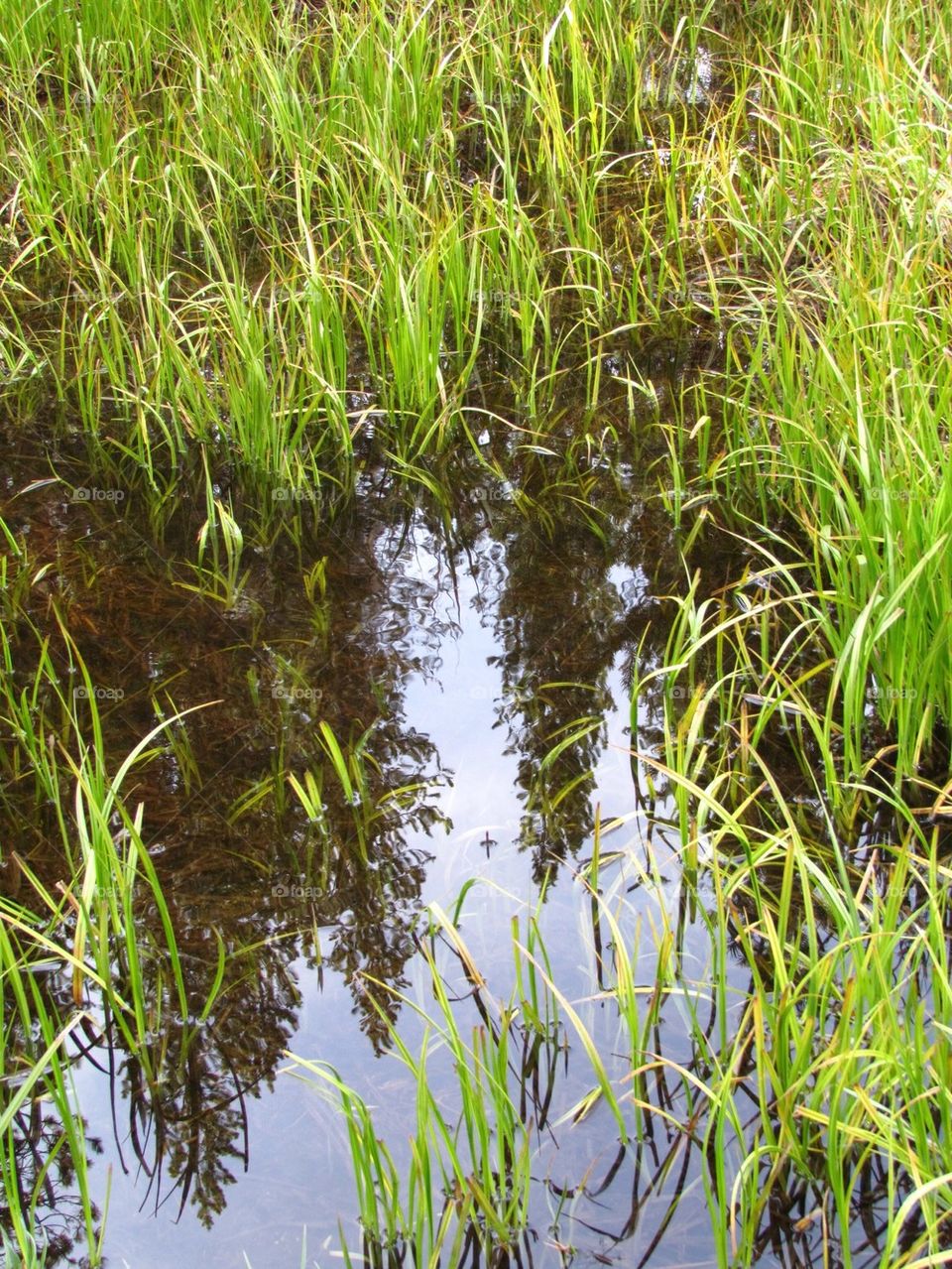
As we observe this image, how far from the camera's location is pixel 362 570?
3014 mm

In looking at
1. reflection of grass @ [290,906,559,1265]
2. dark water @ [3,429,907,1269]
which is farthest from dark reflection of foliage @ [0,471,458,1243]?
reflection of grass @ [290,906,559,1265]

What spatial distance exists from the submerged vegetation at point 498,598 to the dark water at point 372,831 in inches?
0.4

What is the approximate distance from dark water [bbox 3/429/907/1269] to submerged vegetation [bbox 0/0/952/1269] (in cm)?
1

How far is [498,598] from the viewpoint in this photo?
2.91 metres

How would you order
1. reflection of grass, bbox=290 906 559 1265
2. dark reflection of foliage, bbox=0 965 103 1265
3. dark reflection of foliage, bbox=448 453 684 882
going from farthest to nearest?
dark reflection of foliage, bbox=448 453 684 882
dark reflection of foliage, bbox=0 965 103 1265
reflection of grass, bbox=290 906 559 1265

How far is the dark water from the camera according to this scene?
176cm

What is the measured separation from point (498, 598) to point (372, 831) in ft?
2.61

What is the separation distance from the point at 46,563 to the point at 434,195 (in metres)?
1.77

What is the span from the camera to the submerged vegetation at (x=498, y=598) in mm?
1745

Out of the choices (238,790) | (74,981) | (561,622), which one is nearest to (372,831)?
(238,790)

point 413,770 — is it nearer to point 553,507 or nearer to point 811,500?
point 553,507

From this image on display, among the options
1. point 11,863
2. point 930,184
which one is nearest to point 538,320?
point 930,184

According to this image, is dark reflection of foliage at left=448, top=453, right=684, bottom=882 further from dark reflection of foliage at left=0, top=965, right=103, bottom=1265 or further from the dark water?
dark reflection of foliage at left=0, top=965, right=103, bottom=1265

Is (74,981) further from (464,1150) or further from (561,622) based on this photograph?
(561,622)
